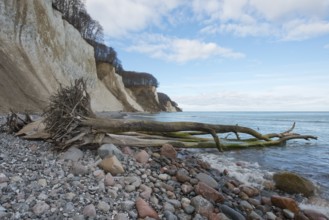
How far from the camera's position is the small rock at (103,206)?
301cm

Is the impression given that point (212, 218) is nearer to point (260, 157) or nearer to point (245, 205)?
point (245, 205)

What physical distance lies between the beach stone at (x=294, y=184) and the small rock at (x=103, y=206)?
3673 millimetres

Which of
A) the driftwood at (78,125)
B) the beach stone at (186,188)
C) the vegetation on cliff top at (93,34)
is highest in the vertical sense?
the vegetation on cliff top at (93,34)

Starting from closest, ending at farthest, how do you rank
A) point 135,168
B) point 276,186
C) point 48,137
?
point 135,168
point 276,186
point 48,137

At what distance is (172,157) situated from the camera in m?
5.97

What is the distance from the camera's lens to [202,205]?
3.54 meters

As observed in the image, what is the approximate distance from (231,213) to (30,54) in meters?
17.4

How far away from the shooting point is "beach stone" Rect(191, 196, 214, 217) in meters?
3.42

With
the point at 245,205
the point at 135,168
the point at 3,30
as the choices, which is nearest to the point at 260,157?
the point at 245,205

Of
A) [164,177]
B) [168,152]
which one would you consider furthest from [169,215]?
[168,152]

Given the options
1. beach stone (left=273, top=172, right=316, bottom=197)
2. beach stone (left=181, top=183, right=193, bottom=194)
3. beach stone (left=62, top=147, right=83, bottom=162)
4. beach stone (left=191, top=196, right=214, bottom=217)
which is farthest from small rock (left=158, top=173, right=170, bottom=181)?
beach stone (left=273, top=172, right=316, bottom=197)

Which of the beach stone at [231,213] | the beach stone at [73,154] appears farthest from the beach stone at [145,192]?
the beach stone at [73,154]

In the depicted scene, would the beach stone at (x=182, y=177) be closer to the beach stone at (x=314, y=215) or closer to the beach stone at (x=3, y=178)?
the beach stone at (x=314, y=215)

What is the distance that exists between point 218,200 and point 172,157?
2.23 metres
